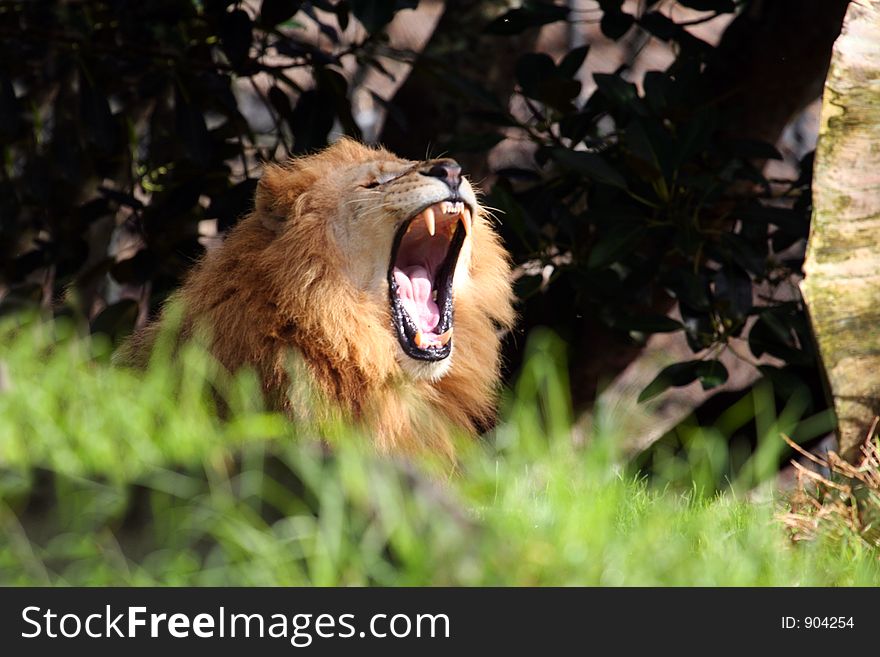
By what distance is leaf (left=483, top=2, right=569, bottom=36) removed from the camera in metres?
5.11

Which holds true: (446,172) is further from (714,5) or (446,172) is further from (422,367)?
(714,5)

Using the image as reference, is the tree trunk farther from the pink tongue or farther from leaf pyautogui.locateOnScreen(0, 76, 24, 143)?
leaf pyautogui.locateOnScreen(0, 76, 24, 143)

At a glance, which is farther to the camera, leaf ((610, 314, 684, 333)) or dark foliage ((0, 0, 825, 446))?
leaf ((610, 314, 684, 333))

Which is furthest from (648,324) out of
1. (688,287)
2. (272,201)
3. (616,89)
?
(272,201)

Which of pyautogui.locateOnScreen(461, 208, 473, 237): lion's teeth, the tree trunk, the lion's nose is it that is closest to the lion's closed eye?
the lion's nose

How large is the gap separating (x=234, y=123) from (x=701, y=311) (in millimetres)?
2224

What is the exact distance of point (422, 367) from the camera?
150 inches

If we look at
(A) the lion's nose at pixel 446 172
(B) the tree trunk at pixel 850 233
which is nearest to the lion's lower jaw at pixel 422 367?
(A) the lion's nose at pixel 446 172

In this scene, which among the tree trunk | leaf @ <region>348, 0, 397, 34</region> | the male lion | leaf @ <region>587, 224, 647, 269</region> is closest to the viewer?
the tree trunk

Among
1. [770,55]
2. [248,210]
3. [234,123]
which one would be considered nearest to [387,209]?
[248,210]

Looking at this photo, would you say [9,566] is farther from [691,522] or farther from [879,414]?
[879,414]

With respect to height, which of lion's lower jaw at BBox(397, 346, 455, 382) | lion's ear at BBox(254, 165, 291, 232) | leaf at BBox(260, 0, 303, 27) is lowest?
lion's lower jaw at BBox(397, 346, 455, 382)

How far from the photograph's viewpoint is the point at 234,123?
17.6 ft

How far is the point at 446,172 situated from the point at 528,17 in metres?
1.61
